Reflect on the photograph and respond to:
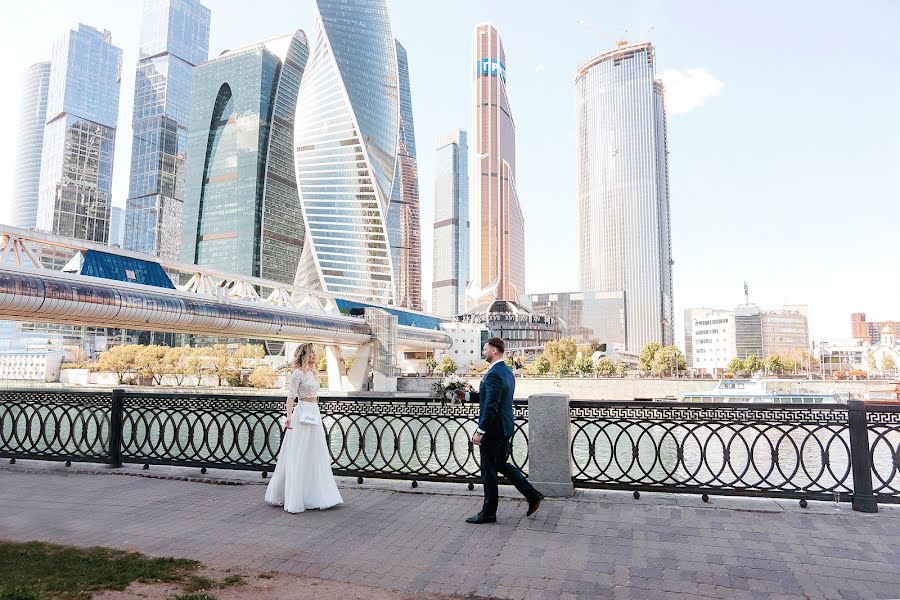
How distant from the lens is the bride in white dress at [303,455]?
6477 millimetres

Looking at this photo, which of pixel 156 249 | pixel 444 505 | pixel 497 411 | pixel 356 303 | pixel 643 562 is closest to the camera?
pixel 643 562

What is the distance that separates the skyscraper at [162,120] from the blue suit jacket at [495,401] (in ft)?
562

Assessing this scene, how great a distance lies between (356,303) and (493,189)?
12504 centimetres

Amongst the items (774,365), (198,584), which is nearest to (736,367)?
(774,365)

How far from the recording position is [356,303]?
70500mm

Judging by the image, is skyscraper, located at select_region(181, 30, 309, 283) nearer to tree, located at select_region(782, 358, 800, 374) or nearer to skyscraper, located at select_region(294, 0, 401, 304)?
skyscraper, located at select_region(294, 0, 401, 304)

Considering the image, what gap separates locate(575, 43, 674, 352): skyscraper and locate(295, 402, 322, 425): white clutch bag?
522 ft

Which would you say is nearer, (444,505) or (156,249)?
(444,505)

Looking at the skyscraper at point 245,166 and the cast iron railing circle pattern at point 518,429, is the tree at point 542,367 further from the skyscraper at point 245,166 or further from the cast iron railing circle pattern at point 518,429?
the cast iron railing circle pattern at point 518,429

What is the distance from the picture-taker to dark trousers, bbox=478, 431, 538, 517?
233 inches

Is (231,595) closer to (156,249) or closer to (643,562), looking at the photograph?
(643,562)

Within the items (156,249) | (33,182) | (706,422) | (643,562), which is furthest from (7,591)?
(33,182)

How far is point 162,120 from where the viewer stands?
167m

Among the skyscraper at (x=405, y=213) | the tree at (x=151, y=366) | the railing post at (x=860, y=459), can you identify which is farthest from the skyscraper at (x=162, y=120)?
the railing post at (x=860, y=459)
